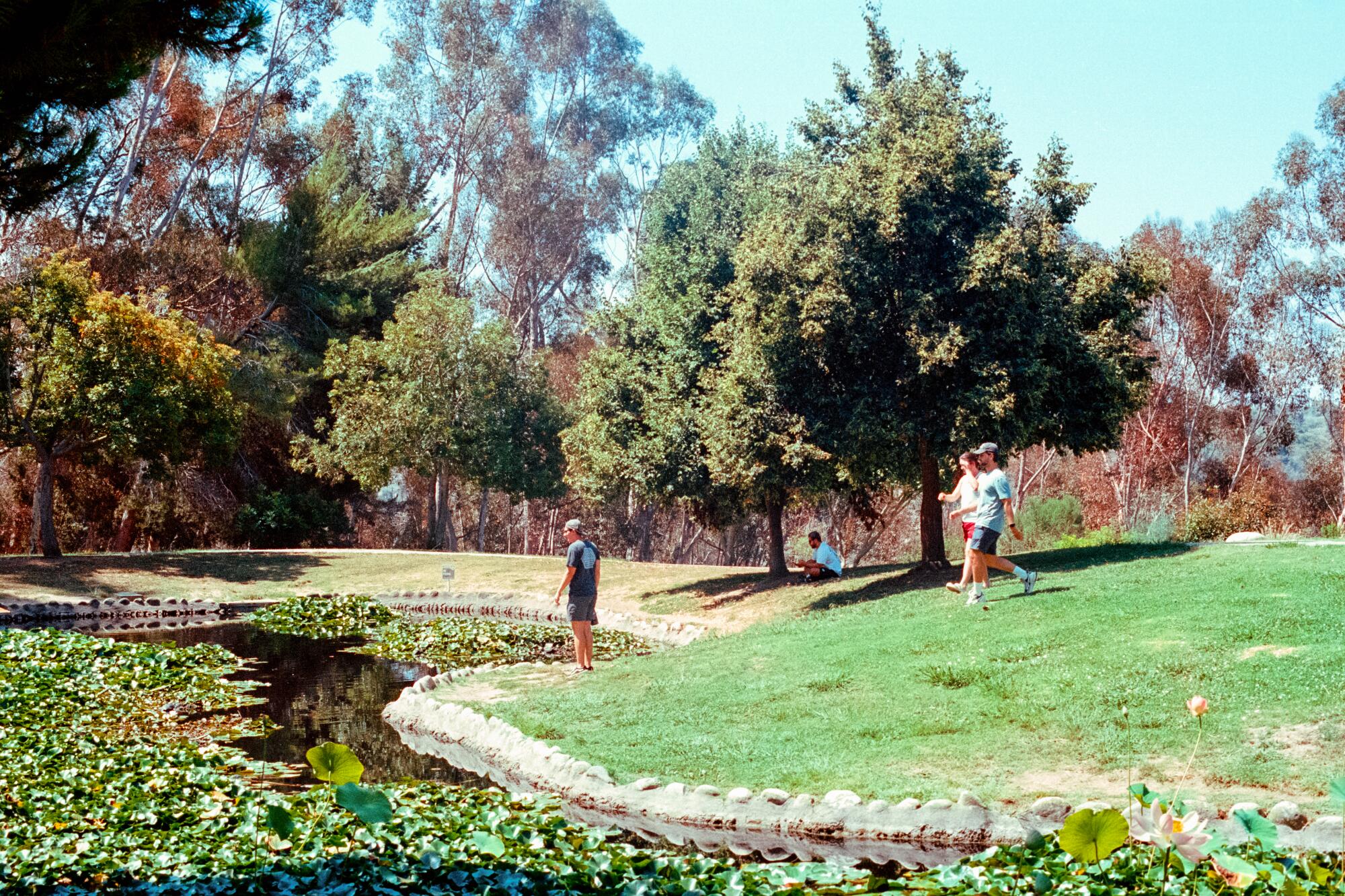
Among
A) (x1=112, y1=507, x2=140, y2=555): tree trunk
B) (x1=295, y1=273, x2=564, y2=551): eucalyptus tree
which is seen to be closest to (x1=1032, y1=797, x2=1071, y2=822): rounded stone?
(x1=295, y1=273, x2=564, y2=551): eucalyptus tree

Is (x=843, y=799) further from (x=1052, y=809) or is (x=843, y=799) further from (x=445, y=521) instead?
(x=445, y=521)

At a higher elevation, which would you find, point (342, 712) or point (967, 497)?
point (967, 497)

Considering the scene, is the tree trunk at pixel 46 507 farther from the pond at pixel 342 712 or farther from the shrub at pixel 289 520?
the shrub at pixel 289 520

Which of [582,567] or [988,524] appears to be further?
[988,524]

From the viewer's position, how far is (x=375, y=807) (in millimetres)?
5168

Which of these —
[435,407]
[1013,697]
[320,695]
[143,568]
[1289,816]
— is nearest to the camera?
[1289,816]

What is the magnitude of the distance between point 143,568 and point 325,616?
7.72 m

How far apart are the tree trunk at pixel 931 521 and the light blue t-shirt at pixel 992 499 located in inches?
252

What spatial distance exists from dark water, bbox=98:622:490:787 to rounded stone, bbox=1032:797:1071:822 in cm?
511

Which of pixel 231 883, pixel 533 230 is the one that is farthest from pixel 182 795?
pixel 533 230

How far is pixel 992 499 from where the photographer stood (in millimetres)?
14984

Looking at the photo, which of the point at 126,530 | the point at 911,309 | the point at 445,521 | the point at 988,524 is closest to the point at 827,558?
the point at 911,309

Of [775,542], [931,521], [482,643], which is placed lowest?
[482,643]

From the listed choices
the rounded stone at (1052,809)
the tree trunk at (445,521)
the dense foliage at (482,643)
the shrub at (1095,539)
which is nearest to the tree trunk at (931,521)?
the dense foliage at (482,643)
